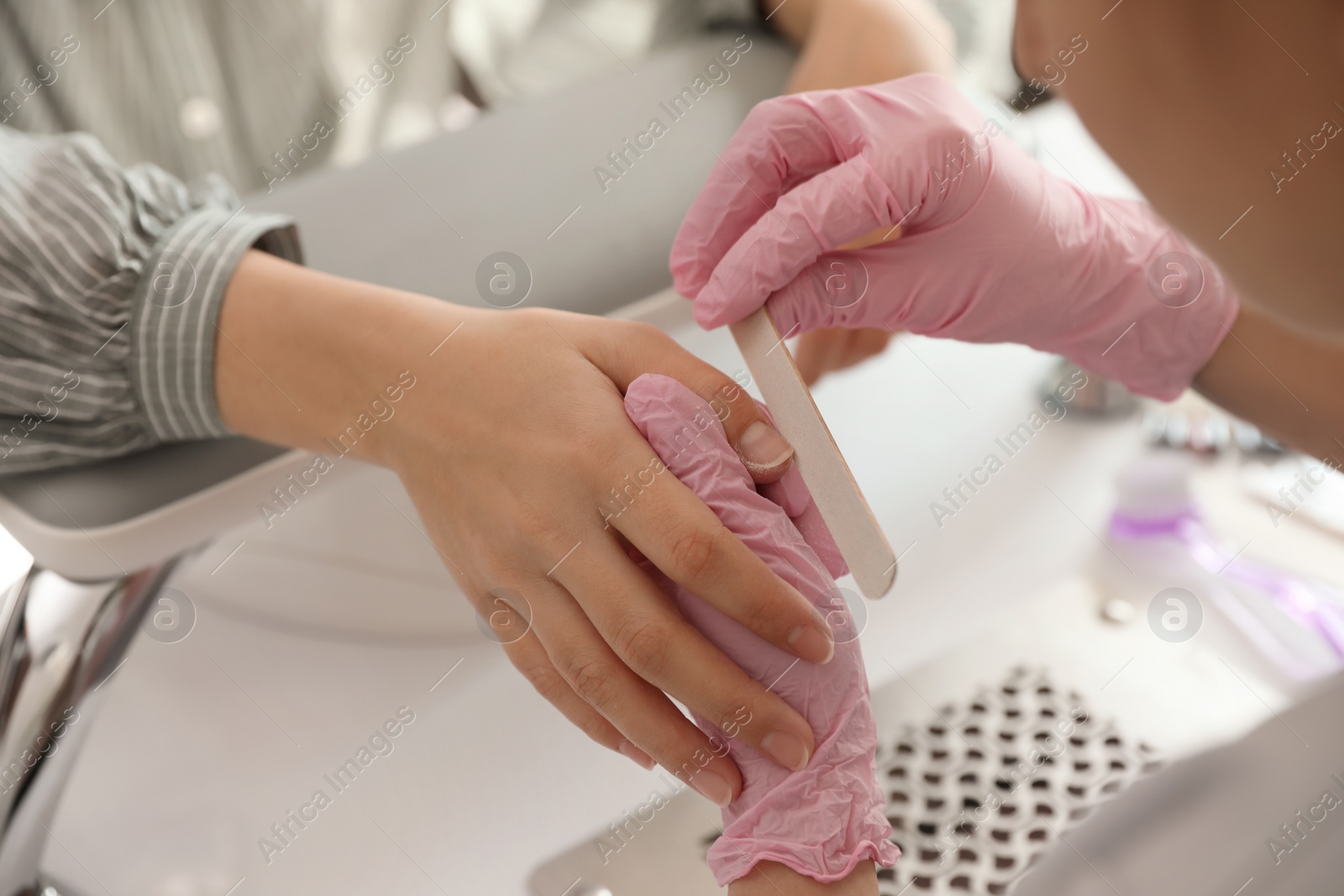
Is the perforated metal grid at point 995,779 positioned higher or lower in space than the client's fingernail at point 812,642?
lower

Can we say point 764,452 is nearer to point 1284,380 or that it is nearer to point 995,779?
point 995,779

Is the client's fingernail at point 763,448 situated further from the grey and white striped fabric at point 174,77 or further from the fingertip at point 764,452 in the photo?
the grey and white striped fabric at point 174,77

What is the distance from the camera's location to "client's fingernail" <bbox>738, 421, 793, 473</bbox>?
1.36ft

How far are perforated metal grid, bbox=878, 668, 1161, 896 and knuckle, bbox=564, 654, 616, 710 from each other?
8.3 inches

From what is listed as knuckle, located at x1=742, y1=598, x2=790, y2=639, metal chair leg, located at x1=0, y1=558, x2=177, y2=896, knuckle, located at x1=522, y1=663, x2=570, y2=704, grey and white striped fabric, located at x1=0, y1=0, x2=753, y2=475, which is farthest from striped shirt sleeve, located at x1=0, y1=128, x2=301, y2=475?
knuckle, located at x1=742, y1=598, x2=790, y2=639

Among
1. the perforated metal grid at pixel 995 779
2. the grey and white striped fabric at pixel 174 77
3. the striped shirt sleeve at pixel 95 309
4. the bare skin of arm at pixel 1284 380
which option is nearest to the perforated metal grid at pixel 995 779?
the perforated metal grid at pixel 995 779

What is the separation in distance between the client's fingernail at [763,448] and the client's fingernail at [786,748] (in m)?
0.12

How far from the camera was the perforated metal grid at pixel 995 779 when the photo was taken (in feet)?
1.74

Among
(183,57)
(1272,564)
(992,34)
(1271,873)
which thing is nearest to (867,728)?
(1271,873)

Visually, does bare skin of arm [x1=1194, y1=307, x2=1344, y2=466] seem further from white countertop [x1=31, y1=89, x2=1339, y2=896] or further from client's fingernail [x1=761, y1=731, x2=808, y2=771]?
client's fingernail [x1=761, y1=731, x2=808, y2=771]

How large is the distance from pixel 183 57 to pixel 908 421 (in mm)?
871

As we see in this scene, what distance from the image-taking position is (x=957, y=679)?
648 mm

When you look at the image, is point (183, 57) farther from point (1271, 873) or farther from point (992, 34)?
point (1271, 873)

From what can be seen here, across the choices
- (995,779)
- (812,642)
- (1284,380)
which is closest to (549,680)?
(812,642)
